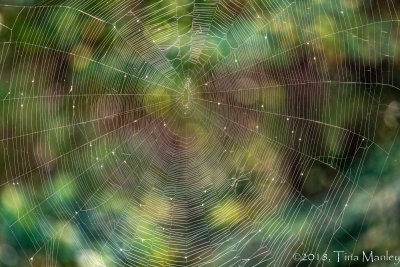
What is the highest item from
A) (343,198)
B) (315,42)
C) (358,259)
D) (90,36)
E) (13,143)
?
(90,36)

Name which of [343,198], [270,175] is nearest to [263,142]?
[270,175]

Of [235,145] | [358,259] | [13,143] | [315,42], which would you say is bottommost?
[358,259]

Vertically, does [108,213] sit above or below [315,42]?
below

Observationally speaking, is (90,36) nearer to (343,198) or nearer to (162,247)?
(162,247)

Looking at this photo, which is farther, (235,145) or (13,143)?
(235,145)

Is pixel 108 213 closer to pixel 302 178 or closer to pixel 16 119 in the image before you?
pixel 16 119

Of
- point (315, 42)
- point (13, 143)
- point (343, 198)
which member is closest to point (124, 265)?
point (13, 143)
